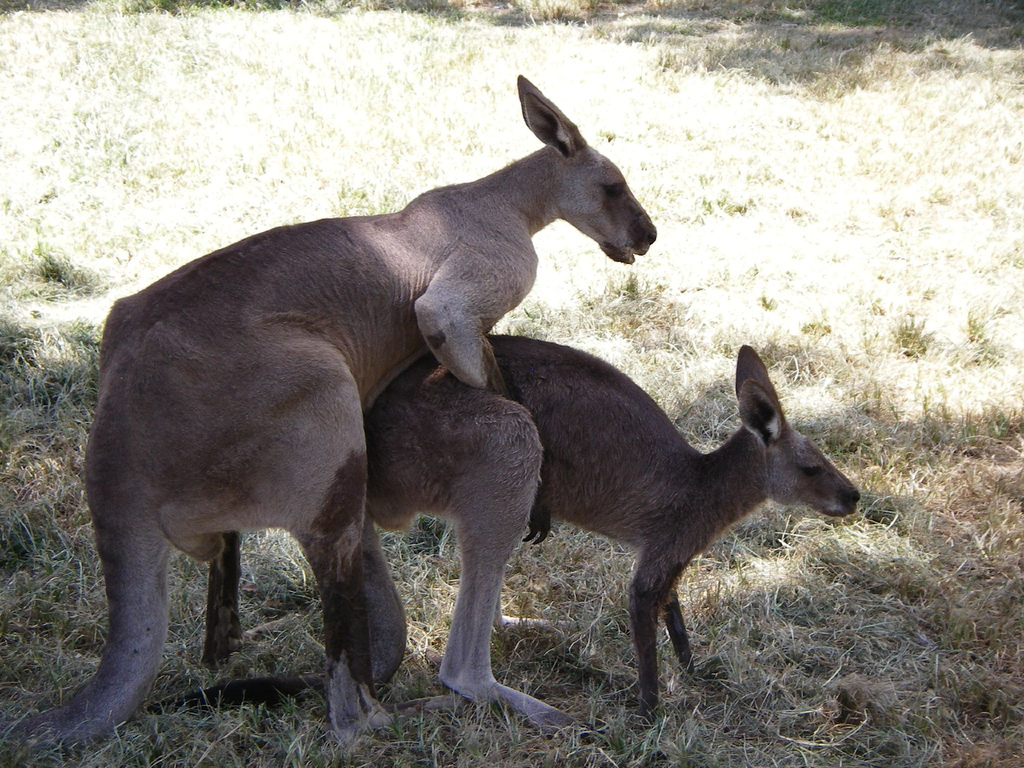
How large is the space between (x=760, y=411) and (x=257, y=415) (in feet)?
6.36

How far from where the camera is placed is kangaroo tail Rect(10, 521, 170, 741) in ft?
9.57

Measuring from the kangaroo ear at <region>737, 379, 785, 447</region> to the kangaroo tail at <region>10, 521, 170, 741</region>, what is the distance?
216 cm

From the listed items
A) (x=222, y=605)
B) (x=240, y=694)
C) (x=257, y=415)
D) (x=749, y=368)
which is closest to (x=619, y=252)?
(x=749, y=368)

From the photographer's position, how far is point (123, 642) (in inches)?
118

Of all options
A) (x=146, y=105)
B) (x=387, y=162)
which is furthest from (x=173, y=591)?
(x=146, y=105)

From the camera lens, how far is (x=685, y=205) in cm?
785

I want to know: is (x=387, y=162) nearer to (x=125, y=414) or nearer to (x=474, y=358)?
(x=474, y=358)

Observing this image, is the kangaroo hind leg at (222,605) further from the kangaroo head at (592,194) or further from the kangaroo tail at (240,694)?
the kangaroo head at (592,194)

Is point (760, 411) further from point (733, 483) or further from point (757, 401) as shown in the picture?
point (733, 483)

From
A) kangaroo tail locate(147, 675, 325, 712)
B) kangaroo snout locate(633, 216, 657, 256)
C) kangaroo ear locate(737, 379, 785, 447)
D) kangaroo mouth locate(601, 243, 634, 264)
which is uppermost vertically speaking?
kangaroo snout locate(633, 216, 657, 256)

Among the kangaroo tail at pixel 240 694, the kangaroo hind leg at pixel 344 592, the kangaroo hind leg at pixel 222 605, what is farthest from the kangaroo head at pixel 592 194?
the kangaroo tail at pixel 240 694

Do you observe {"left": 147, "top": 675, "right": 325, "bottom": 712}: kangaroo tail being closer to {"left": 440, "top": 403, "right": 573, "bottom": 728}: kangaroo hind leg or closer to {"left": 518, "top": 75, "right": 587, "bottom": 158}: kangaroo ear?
{"left": 440, "top": 403, "right": 573, "bottom": 728}: kangaroo hind leg

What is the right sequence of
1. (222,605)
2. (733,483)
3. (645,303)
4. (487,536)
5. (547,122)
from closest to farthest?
1. (487,536)
2. (222,605)
3. (733,483)
4. (547,122)
5. (645,303)

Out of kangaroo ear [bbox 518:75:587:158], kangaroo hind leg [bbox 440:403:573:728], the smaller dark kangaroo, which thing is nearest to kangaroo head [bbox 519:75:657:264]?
kangaroo ear [bbox 518:75:587:158]
